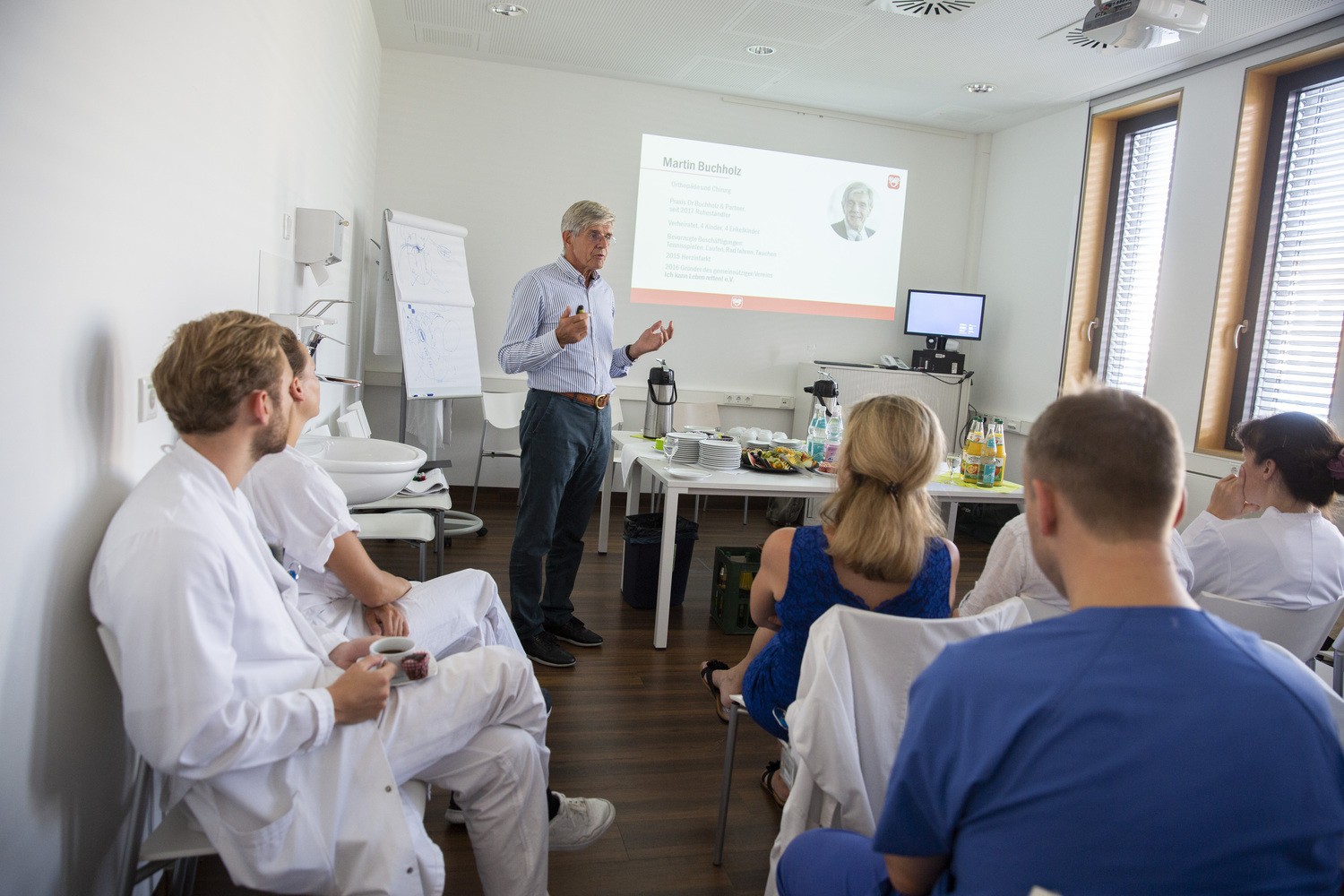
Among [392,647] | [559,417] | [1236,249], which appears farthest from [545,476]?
[1236,249]

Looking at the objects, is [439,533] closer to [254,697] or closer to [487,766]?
[487,766]

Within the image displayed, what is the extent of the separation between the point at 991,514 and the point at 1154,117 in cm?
270

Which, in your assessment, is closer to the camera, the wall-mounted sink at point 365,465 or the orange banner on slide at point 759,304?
the wall-mounted sink at point 365,465

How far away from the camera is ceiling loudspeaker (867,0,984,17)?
13.0ft

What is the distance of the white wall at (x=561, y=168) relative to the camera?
5543 mm

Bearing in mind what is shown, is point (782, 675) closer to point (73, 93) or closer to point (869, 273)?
point (73, 93)

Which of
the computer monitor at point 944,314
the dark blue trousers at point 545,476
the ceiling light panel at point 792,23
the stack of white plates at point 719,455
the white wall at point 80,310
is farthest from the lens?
the computer monitor at point 944,314

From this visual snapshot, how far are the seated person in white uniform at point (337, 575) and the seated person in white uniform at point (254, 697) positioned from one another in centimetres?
32

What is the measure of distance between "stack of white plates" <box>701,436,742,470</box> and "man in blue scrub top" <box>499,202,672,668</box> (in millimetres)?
408

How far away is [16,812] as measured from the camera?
3.69ft

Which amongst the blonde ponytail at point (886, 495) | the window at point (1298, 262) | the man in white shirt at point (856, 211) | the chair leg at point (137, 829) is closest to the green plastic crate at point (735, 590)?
the blonde ponytail at point (886, 495)

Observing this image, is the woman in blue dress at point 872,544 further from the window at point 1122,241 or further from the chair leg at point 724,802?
the window at point 1122,241

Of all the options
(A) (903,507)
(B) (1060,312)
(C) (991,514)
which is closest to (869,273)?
(B) (1060,312)

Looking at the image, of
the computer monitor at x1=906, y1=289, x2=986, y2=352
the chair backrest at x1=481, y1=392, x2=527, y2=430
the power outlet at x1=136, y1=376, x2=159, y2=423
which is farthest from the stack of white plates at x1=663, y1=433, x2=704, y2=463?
the computer monitor at x1=906, y1=289, x2=986, y2=352
